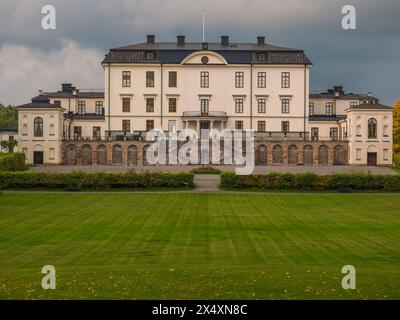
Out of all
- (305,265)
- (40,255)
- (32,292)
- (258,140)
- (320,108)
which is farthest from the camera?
(320,108)

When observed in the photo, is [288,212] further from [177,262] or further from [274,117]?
[274,117]

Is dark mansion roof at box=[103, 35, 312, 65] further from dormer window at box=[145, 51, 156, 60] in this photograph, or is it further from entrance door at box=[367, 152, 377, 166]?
entrance door at box=[367, 152, 377, 166]

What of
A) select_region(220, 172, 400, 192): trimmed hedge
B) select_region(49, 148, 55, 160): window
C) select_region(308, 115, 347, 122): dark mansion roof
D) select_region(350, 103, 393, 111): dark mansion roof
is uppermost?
select_region(350, 103, 393, 111): dark mansion roof

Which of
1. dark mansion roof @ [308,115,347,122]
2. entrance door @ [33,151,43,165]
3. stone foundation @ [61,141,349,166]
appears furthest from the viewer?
dark mansion roof @ [308,115,347,122]

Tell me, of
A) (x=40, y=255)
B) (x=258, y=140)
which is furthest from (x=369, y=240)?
(x=258, y=140)

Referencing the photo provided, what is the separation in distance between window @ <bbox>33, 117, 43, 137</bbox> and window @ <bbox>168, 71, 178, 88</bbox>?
1505cm

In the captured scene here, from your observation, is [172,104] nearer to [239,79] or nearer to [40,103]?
[239,79]

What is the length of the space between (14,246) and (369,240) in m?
12.6

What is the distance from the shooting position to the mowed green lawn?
49.2ft

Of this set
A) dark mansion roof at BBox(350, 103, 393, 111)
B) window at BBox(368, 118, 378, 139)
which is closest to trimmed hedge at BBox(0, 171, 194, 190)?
dark mansion roof at BBox(350, 103, 393, 111)

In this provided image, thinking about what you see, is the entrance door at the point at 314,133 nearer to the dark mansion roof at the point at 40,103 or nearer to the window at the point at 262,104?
the window at the point at 262,104

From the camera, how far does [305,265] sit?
19672mm

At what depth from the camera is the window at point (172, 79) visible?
3142 inches

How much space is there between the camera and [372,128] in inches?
3054
